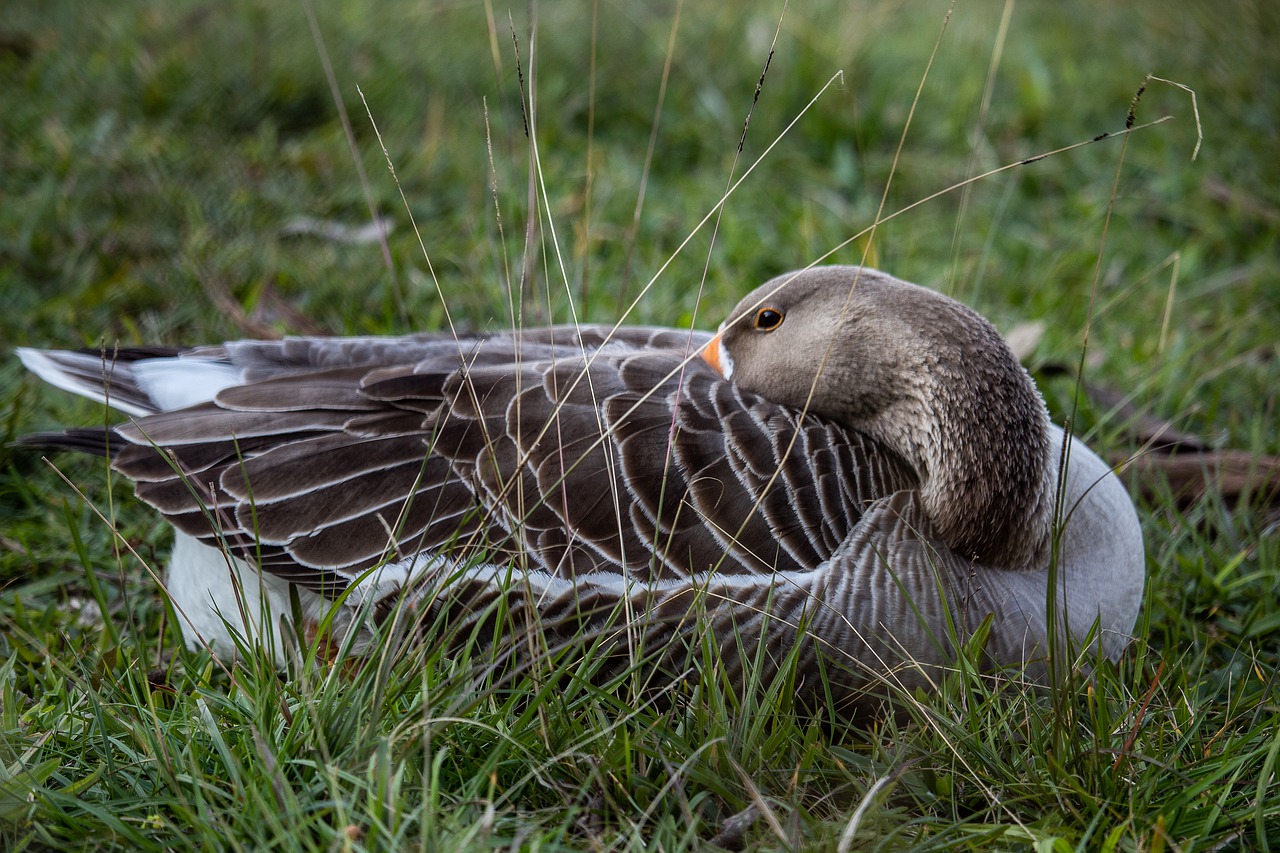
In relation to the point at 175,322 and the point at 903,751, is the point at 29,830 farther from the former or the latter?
the point at 175,322

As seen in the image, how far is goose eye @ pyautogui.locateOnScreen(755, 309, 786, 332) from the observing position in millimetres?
3191

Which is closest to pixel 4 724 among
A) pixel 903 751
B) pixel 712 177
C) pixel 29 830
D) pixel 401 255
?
pixel 29 830

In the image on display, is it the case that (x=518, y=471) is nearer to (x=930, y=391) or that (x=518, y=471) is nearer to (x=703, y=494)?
(x=703, y=494)

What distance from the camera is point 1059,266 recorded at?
5055 mm

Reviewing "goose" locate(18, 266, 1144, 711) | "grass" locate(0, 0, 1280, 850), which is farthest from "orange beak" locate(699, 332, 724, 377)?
"grass" locate(0, 0, 1280, 850)

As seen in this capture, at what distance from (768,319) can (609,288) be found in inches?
65.5

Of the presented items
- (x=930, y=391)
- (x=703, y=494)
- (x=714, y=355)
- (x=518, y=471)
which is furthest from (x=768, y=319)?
(x=518, y=471)

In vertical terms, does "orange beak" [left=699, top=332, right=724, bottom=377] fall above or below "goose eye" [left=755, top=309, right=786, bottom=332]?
below

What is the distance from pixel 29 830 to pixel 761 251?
3.91 metres

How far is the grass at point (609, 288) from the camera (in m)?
2.18

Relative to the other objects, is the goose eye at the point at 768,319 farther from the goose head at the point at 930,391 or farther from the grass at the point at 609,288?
the grass at the point at 609,288

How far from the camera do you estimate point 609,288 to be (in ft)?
15.6

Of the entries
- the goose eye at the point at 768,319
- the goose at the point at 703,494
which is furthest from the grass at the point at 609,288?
the goose eye at the point at 768,319

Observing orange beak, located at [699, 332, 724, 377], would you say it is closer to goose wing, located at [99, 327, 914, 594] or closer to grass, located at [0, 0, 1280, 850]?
goose wing, located at [99, 327, 914, 594]
